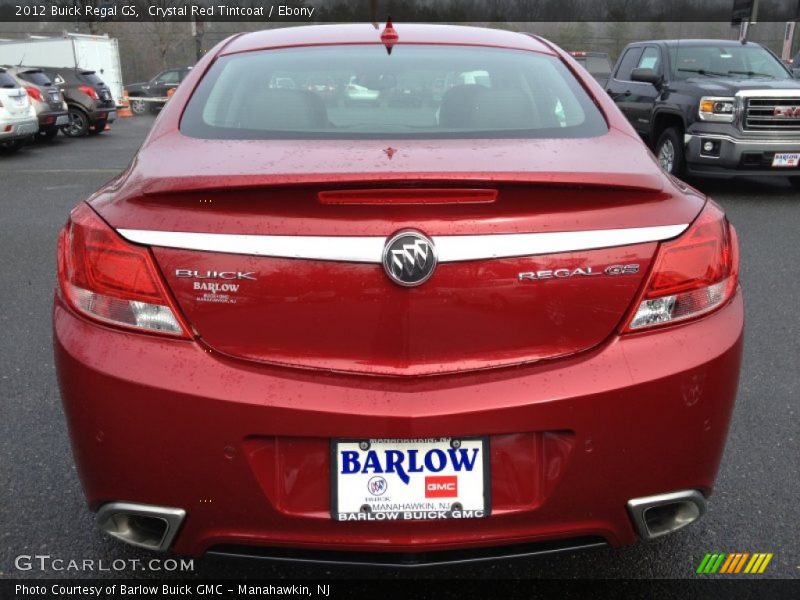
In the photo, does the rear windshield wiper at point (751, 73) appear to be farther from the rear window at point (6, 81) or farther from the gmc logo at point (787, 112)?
the rear window at point (6, 81)

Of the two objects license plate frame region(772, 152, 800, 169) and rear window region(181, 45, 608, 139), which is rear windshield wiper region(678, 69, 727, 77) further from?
rear window region(181, 45, 608, 139)

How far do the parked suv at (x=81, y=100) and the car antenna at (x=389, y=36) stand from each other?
56.6 ft

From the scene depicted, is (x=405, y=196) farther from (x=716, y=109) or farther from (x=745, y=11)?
(x=745, y=11)

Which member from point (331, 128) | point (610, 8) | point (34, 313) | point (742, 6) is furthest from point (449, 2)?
point (331, 128)

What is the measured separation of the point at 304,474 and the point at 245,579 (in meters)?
0.75

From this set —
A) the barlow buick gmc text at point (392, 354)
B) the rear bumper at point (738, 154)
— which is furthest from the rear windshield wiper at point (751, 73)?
the barlow buick gmc text at point (392, 354)

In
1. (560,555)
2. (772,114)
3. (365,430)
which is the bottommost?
(772,114)

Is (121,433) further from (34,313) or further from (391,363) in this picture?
(34,313)

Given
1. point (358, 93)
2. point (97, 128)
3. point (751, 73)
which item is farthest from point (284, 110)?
point (97, 128)

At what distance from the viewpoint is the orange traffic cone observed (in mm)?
28141

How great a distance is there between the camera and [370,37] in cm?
291

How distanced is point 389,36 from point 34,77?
15695 mm

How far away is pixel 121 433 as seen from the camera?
1.86 metres
